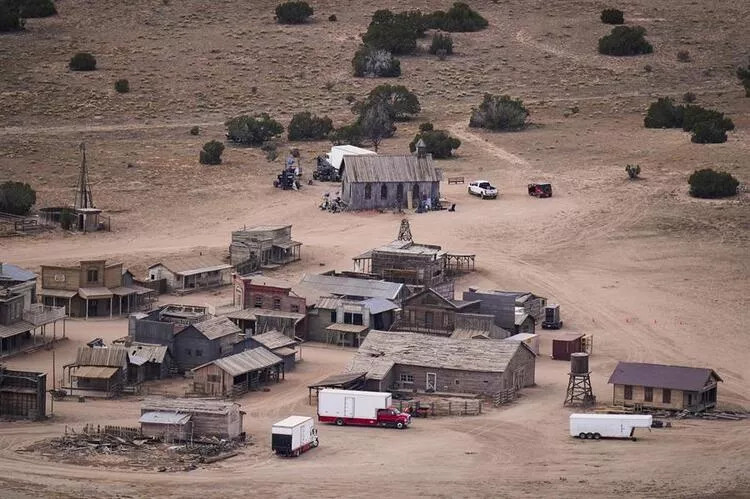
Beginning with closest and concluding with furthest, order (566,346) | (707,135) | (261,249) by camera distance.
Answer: (566,346) → (261,249) → (707,135)

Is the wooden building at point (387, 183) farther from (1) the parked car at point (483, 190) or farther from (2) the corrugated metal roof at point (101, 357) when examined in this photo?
(2) the corrugated metal roof at point (101, 357)

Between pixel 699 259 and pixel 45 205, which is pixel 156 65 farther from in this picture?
pixel 699 259

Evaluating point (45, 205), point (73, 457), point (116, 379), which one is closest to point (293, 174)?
point (45, 205)

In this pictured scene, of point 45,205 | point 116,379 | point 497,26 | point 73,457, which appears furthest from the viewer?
point 497,26

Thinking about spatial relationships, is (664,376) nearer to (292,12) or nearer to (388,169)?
(388,169)

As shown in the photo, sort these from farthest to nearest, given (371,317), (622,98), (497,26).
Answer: (497,26)
(622,98)
(371,317)

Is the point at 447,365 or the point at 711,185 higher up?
the point at 711,185

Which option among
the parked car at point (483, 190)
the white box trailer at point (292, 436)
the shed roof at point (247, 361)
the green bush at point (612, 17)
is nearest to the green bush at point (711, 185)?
the parked car at point (483, 190)

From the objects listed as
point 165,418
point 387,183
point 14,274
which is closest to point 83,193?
point 387,183
